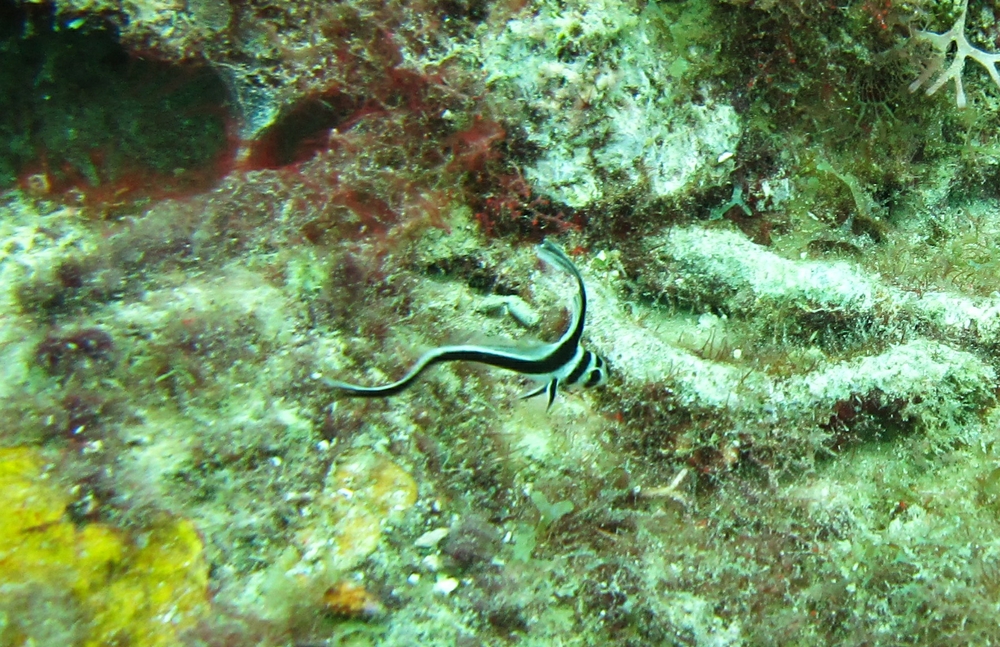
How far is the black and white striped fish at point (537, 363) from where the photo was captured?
226 centimetres

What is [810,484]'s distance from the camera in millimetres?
2682

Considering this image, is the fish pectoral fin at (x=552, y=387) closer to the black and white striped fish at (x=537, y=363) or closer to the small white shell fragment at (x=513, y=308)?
the black and white striped fish at (x=537, y=363)

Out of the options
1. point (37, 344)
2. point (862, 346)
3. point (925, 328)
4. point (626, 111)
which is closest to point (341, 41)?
point (626, 111)

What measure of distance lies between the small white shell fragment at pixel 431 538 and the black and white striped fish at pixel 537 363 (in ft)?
2.03

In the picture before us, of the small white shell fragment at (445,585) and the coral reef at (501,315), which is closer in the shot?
the coral reef at (501,315)

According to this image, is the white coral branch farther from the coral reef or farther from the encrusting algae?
the encrusting algae

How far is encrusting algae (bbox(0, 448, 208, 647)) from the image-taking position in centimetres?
180

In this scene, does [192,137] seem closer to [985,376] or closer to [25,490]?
[25,490]

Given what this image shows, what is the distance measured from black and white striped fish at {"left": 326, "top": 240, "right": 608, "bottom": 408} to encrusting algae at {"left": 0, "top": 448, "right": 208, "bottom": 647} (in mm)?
881

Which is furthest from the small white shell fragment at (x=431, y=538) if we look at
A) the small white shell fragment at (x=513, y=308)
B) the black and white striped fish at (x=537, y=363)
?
the small white shell fragment at (x=513, y=308)

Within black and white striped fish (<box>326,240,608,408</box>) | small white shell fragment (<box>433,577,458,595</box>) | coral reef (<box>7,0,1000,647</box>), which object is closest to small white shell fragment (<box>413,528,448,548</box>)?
coral reef (<box>7,0,1000,647</box>)

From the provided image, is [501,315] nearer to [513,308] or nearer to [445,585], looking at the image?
[513,308]

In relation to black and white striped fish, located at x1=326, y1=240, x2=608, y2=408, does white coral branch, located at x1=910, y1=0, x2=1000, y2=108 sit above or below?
above

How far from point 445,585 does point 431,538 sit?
8.0 inches
